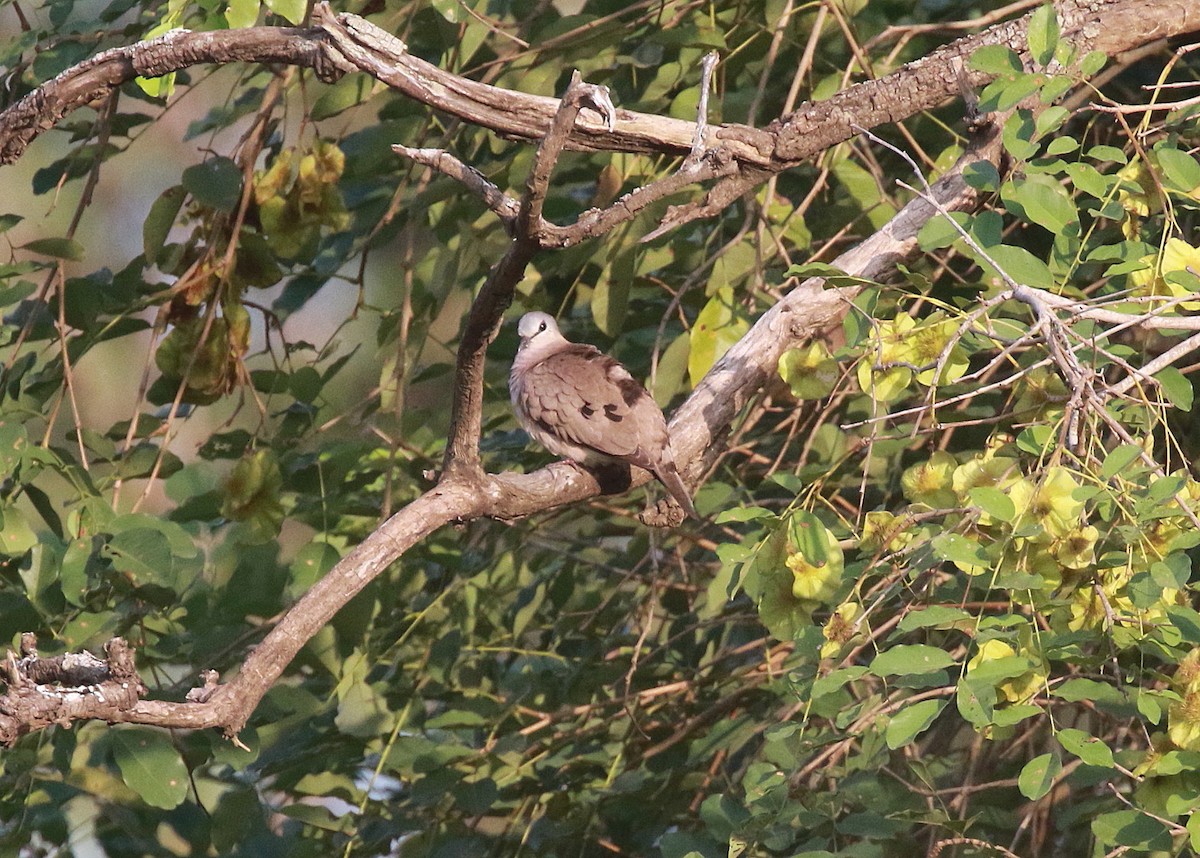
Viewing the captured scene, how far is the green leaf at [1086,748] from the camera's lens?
1788mm

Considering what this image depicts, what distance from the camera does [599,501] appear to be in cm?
→ 359

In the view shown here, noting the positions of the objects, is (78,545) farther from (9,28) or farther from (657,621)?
(9,28)

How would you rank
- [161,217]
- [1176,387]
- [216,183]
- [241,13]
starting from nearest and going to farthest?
[1176,387], [241,13], [216,183], [161,217]

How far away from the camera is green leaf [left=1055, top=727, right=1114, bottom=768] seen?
179 centimetres

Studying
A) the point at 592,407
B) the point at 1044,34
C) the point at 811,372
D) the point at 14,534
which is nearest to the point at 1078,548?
the point at 811,372

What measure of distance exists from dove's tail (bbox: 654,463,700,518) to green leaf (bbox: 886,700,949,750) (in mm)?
958

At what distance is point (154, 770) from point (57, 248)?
1029 mm

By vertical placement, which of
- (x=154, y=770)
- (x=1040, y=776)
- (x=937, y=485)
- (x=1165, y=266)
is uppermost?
(x=1165, y=266)

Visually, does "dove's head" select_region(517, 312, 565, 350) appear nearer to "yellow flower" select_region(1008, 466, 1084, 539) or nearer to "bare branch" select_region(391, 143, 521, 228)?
"bare branch" select_region(391, 143, 521, 228)

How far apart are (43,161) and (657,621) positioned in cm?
403

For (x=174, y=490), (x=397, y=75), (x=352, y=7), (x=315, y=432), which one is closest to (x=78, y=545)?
(x=174, y=490)

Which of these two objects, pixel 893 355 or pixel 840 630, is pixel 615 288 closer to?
pixel 893 355

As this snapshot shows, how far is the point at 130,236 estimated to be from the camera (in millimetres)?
6363

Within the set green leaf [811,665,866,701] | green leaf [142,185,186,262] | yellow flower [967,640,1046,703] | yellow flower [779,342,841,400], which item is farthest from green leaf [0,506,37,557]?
yellow flower [967,640,1046,703]
